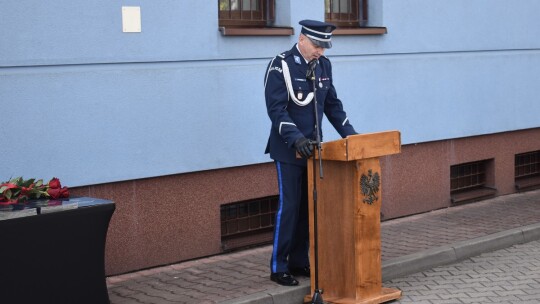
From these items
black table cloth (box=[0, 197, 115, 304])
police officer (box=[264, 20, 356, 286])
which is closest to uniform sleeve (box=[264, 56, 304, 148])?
police officer (box=[264, 20, 356, 286])

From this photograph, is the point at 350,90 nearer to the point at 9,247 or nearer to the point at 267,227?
the point at 267,227

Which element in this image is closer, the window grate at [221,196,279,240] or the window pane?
the window grate at [221,196,279,240]

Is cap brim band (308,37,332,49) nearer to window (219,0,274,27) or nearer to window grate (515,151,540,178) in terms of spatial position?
window (219,0,274,27)

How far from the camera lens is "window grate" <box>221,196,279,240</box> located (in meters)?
9.05

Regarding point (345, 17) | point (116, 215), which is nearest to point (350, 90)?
point (345, 17)

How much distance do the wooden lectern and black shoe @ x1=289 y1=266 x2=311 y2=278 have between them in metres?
0.48

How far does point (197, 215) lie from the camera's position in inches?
338

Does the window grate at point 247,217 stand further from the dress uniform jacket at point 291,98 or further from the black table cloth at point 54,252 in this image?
the black table cloth at point 54,252

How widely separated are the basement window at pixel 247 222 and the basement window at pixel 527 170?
4.06m

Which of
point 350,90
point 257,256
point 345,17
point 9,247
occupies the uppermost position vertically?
point 345,17

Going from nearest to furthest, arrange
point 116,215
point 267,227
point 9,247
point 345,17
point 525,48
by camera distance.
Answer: point 9,247 < point 116,215 < point 267,227 < point 345,17 < point 525,48

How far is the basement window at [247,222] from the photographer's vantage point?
9.02m

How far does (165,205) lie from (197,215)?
37cm

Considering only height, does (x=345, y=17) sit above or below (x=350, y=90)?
above
